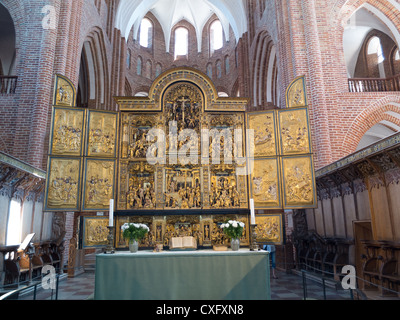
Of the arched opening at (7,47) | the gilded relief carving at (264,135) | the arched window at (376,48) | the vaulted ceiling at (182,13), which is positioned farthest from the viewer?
the vaulted ceiling at (182,13)

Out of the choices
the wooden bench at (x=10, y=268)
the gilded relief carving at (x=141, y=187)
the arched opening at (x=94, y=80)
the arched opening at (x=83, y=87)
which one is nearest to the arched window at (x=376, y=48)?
the arched opening at (x=94, y=80)

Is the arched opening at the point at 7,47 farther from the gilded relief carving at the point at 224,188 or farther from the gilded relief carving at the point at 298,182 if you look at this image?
the gilded relief carving at the point at 298,182

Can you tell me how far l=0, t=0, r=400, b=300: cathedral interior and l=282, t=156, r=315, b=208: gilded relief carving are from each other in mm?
A: 24

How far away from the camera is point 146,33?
114 ft

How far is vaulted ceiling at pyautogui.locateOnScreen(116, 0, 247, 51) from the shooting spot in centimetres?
2623

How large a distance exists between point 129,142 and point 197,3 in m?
30.9

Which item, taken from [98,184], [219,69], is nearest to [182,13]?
[219,69]

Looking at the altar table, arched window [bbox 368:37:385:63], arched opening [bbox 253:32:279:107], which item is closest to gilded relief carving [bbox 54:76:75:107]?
the altar table

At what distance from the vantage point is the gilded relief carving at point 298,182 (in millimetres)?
7680

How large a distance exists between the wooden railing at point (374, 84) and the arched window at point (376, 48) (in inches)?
247

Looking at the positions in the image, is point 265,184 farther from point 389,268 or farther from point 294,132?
point 389,268

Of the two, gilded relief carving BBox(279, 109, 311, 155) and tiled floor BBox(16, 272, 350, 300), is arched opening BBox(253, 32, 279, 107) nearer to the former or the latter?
gilded relief carving BBox(279, 109, 311, 155)

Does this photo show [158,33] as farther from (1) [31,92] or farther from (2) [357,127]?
(2) [357,127]

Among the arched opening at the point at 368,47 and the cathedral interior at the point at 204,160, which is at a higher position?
the arched opening at the point at 368,47
